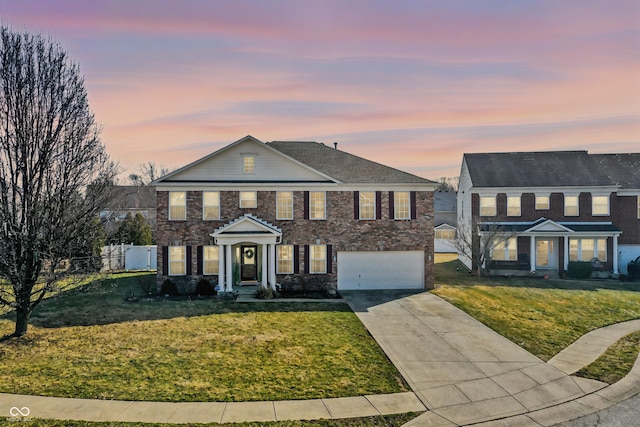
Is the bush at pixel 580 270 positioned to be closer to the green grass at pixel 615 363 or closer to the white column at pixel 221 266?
the green grass at pixel 615 363

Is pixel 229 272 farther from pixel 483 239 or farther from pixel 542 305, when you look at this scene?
pixel 483 239

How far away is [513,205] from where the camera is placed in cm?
2831

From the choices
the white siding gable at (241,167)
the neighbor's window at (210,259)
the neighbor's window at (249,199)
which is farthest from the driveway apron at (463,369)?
the white siding gable at (241,167)

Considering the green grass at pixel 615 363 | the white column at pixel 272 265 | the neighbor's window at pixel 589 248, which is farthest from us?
the neighbor's window at pixel 589 248

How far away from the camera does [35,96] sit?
12.6 m

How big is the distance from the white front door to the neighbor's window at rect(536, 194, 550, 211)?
2.30 meters

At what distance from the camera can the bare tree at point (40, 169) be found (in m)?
12.2

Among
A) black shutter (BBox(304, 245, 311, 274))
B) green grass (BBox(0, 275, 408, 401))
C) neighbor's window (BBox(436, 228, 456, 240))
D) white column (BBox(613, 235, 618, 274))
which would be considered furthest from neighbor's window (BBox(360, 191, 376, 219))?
neighbor's window (BBox(436, 228, 456, 240))

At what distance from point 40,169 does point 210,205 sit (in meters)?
9.10

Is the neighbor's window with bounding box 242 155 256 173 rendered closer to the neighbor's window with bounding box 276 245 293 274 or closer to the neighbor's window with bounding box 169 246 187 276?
the neighbor's window with bounding box 276 245 293 274

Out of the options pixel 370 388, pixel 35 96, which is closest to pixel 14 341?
pixel 35 96

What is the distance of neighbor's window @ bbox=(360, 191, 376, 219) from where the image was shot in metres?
21.8

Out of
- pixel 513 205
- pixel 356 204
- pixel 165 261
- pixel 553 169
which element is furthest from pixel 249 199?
pixel 553 169

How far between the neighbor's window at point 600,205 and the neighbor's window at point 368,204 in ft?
58.9
